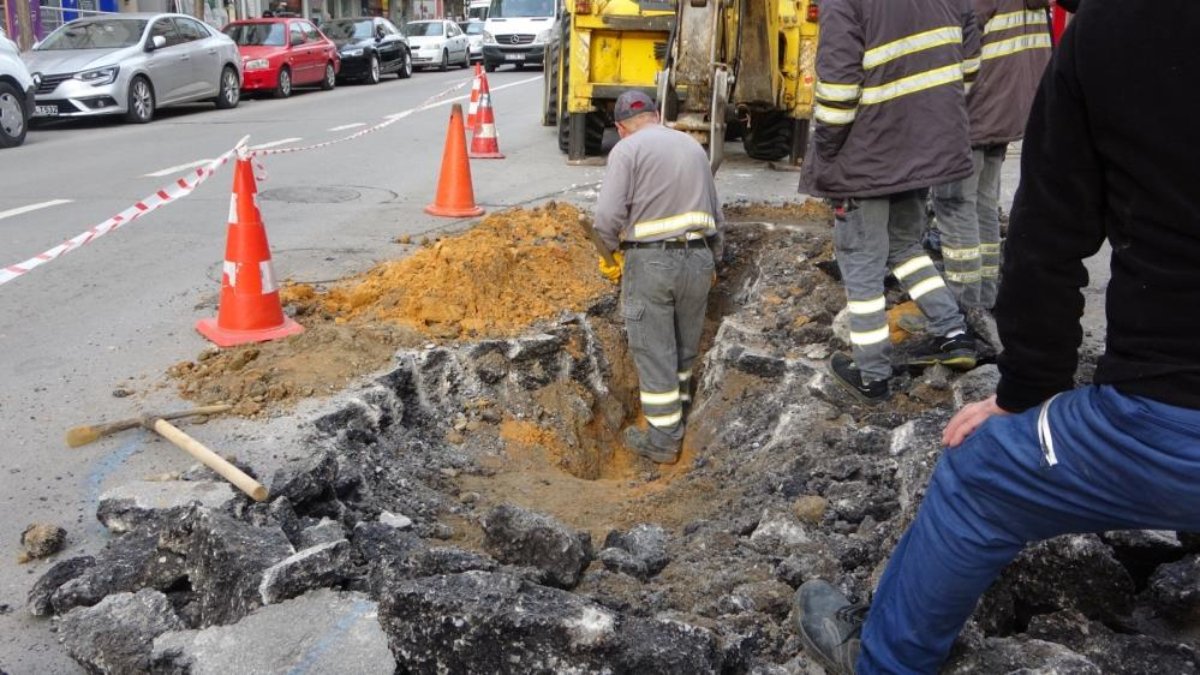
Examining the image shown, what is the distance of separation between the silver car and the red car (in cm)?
176

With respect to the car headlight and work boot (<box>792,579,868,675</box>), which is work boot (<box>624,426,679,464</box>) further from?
the car headlight

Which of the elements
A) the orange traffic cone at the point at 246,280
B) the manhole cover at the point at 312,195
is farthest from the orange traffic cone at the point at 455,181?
the orange traffic cone at the point at 246,280

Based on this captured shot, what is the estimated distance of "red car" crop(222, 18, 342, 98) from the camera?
20625 millimetres

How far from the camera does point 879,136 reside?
461cm

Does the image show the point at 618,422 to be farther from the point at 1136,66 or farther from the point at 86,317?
the point at 1136,66

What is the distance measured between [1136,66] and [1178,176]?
0.22 metres

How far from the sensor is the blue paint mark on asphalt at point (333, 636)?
279 centimetres

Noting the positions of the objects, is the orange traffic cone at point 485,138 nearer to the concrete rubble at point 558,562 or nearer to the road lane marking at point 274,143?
the road lane marking at point 274,143

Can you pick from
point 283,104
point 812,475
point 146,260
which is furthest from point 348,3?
point 812,475

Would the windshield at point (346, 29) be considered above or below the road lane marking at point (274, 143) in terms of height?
above

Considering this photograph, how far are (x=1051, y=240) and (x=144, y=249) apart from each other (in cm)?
718

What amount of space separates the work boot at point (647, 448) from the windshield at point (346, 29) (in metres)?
22.2

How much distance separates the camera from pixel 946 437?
8.05ft

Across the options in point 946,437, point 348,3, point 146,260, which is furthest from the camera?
point 348,3
